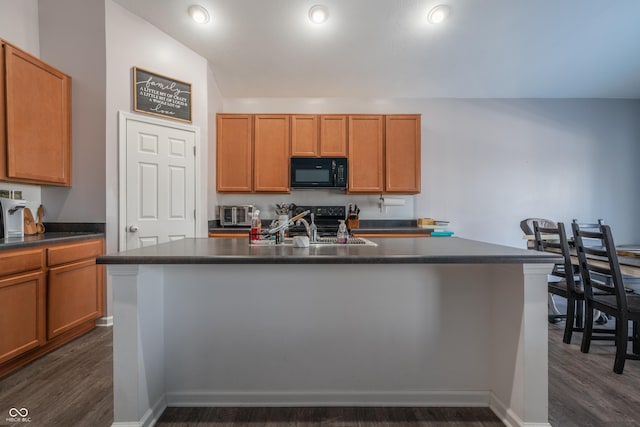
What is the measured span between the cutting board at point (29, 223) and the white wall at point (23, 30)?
0.39 feet

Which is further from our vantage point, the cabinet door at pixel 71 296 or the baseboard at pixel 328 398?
the cabinet door at pixel 71 296

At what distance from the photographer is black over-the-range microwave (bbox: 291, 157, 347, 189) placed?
397 centimetres

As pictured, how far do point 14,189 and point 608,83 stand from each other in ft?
23.3

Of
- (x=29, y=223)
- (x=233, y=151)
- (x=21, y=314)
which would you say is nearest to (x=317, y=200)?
(x=233, y=151)

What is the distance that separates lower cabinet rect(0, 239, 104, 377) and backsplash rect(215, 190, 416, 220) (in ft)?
6.07

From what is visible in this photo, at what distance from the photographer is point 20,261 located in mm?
2119

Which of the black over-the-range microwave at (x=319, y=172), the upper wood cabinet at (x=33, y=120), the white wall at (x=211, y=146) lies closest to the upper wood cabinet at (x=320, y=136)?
the black over-the-range microwave at (x=319, y=172)

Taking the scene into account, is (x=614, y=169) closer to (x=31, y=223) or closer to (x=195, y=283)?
(x=195, y=283)

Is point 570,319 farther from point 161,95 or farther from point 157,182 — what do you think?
point 161,95

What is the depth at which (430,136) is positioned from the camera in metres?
4.48

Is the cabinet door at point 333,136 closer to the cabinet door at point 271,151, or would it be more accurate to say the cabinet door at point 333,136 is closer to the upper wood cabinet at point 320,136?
the upper wood cabinet at point 320,136

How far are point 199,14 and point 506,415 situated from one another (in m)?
4.15

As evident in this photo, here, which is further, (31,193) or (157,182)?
(157,182)

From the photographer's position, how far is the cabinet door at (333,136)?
404 centimetres
